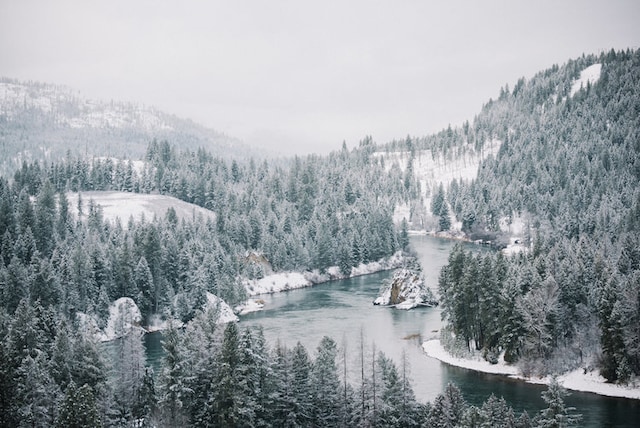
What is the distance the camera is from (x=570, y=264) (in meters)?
84.9

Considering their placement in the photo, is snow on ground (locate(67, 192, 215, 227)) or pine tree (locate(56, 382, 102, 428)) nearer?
pine tree (locate(56, 382, 102, 428))

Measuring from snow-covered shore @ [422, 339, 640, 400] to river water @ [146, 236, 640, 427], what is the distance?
1.30m

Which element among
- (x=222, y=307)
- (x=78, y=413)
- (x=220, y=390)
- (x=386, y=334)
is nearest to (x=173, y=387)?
(x=220, y=390)

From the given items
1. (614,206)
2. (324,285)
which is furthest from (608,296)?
(614,206)

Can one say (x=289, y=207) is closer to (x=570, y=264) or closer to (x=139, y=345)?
(x=570, y=264)

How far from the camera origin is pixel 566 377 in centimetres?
7300

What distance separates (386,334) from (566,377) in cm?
3158

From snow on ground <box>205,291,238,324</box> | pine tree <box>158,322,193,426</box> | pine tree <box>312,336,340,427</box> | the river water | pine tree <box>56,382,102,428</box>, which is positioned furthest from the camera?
snow on ground <box>205,291,238,324</box>

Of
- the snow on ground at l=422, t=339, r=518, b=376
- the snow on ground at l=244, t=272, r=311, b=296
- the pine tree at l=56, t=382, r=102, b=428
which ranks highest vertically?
the pine tree at l=56, t=382, r=102, b=428

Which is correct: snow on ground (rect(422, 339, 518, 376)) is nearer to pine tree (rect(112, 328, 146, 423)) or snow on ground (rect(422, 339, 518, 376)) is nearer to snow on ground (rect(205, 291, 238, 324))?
snow on ground (rect(205, 291, 238, 324))

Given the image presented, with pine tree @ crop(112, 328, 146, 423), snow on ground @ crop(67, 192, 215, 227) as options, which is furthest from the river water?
snow on ground @ crop(67, 192, 215, 227)

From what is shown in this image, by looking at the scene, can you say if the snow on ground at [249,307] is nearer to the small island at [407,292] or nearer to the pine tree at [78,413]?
the small island at [407,292]

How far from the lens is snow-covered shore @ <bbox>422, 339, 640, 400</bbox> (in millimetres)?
67062

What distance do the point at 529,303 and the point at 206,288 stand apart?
6664 cm
